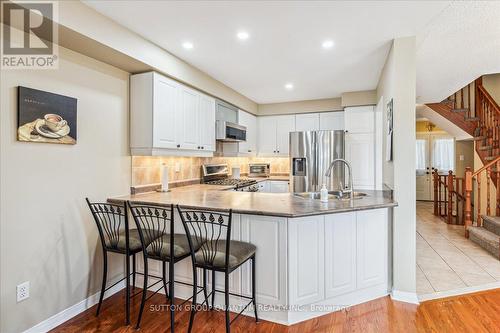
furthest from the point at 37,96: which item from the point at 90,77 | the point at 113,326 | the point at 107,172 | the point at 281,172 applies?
the point at 281,172

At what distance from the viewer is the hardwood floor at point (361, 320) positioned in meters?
2.10

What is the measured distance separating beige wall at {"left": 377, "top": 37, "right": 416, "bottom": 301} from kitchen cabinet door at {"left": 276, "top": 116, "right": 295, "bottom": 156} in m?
2.95

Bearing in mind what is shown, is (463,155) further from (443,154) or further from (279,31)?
(279,31)

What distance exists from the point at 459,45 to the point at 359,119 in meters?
1.85

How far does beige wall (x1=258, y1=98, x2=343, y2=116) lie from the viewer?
5.09m

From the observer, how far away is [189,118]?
11.3ft

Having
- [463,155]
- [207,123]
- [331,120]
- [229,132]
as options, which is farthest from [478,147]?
[207,123]

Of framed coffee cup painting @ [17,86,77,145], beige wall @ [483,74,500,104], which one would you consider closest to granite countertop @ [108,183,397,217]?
framed coffee cup painting @ [17,86,77,145]

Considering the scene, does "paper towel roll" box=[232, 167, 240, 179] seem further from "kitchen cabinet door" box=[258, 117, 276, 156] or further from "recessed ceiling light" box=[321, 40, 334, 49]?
"recessed ceiling light" box=[321, 40, 334, 49]

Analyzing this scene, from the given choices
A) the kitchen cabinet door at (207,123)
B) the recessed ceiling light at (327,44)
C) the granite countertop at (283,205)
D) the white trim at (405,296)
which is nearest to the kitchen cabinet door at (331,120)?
the kitchen cabinet door at (207,123)

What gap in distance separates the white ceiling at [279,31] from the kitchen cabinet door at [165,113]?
14.8 inches

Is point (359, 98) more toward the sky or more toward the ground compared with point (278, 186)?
more toward the sky

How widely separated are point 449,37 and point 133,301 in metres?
4.04

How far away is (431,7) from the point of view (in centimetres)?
209
